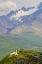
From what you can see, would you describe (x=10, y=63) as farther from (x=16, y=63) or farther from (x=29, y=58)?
(x=29, y=58)

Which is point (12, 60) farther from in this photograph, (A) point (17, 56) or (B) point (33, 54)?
(B) point (33, 54)

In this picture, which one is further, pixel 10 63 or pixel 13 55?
pixel 13 55

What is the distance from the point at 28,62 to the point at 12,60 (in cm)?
606

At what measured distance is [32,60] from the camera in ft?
271

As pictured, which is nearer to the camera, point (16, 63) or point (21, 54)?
point (16, 63)

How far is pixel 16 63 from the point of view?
82.2 meters

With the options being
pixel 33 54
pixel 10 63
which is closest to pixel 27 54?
pixel 33 54

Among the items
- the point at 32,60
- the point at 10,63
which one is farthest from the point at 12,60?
the point at 32,60

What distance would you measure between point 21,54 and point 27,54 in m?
2.70

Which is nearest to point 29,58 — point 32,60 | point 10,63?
point 32,60

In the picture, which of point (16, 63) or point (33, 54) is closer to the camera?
point (16, 63)

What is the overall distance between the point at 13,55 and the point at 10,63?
20.3ft

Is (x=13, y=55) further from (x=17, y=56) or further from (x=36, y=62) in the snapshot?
(x=36, y=62)

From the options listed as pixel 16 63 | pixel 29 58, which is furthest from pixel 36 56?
pixel 16 63
